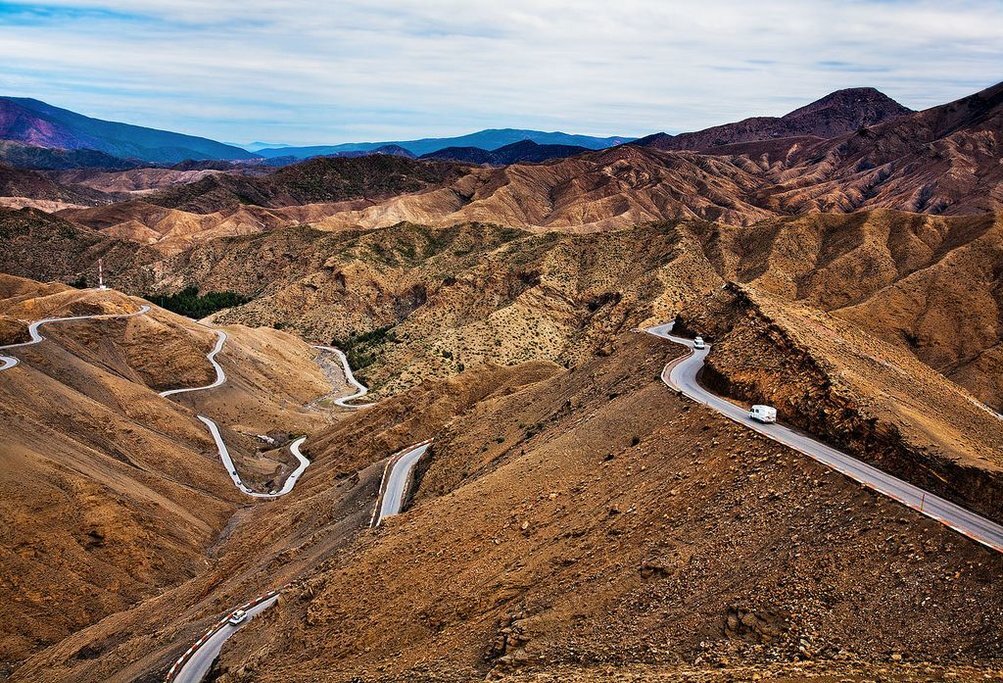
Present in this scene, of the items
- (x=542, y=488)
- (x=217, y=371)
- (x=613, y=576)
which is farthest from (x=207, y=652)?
(x=217, y=371)

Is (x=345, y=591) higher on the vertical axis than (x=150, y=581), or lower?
higher

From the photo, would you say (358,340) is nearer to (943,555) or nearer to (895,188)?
(943,555)

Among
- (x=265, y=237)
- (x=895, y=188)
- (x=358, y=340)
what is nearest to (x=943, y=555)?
(x=358, y=340)

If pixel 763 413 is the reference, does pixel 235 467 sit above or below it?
below

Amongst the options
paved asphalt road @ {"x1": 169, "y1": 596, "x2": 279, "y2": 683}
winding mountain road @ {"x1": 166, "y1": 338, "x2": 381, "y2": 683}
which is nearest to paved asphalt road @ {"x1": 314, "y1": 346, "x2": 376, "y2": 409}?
winding mountain road @ {"x1": 166, "y1": 338, "x2": 381, "y2": 683}

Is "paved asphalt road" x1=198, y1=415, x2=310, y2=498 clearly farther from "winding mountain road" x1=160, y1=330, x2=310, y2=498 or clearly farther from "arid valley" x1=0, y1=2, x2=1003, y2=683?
"arid valley" x1=0, y1=2, x2=1003, y2=683

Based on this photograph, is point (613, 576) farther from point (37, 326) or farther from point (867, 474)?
point (37, 326)

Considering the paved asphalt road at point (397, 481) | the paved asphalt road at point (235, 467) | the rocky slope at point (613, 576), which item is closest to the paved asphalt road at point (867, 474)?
the rocky slope at point (613, 576)
